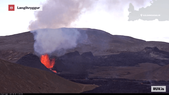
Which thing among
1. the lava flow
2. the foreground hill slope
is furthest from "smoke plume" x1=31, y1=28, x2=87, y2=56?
the foreground hill slope

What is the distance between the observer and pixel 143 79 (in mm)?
48281

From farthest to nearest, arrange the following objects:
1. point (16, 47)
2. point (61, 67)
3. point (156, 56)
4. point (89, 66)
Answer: point (16, 47)
point (156, 56)
point (89, 66)
point (61, 67)

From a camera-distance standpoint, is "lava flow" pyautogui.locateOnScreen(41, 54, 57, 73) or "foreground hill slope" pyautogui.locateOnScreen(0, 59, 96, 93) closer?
"foreground hill slope" pyautogui.locateOnScreen(0, 59, 96, 93)

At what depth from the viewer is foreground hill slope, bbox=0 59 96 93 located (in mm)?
25797

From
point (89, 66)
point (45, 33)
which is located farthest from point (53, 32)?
point (89, 66)

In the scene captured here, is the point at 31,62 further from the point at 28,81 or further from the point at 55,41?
the point at 55,41

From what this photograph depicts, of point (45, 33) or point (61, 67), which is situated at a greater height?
point (45, 33)

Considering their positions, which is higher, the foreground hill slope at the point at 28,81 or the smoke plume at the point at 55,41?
the smoke plume at the point at 55,41

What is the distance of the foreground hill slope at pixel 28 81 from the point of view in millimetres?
25797

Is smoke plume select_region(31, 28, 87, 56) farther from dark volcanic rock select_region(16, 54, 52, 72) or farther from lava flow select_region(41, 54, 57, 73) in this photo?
dark volcanic rock select_region(16, 54, 52, 72)

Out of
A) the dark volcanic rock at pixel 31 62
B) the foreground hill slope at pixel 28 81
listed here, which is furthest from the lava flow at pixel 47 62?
the foreground hill slope at pixel 28 81

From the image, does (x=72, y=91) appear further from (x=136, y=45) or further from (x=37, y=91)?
(x=136, y=45)

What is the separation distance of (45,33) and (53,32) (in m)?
3.21

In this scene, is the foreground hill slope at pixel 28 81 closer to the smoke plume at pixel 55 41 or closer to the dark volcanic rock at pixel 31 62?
the dark volcanic rock at pixel 31 62
